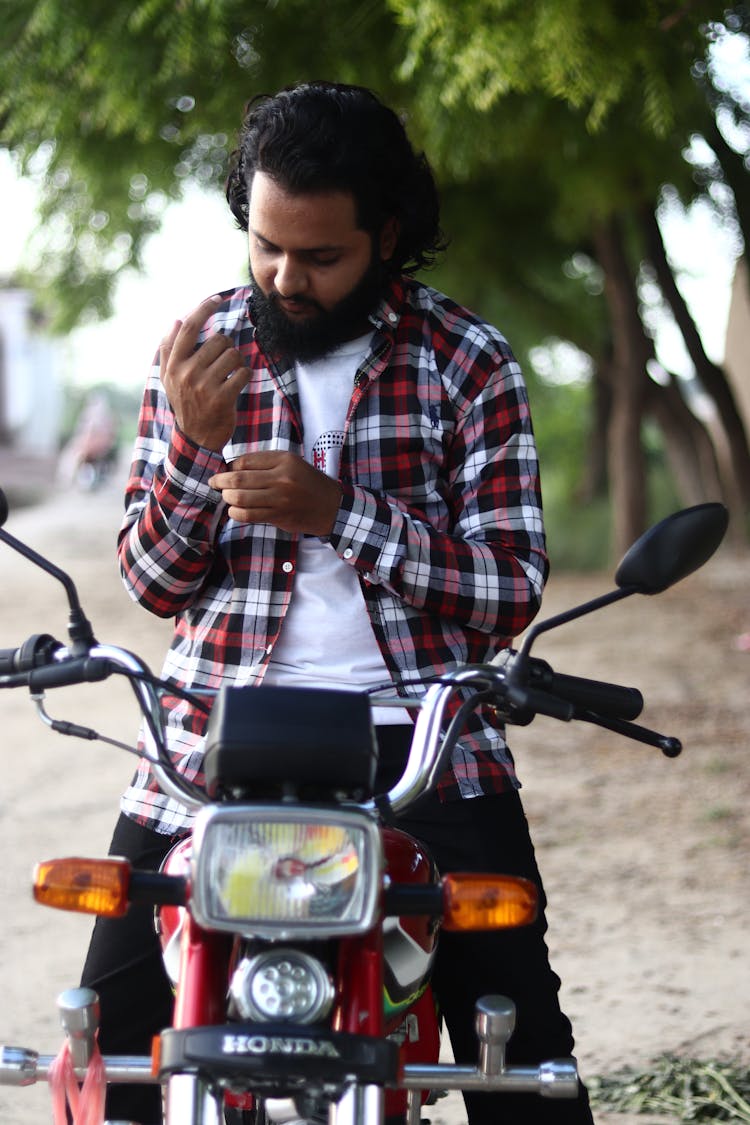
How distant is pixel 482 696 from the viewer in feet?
6.13

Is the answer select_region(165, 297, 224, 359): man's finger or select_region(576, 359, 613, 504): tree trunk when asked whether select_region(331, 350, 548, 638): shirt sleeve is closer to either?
select_region(165, 297, 224, 359): man's finger

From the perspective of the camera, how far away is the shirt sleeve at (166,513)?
2.17 metres

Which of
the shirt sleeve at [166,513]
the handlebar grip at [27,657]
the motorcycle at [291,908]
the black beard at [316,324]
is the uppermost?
the black beard at [316,324]

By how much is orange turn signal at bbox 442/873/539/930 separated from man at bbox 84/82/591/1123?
1.72 feet

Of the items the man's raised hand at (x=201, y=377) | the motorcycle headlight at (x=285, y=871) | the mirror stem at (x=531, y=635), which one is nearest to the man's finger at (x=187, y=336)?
the man's raised hand at (x=201, y=377)

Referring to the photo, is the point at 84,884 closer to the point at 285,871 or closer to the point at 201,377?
the point at 285,871

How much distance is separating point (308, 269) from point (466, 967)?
1.14 metres

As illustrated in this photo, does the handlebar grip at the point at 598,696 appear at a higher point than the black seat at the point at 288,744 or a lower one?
higher

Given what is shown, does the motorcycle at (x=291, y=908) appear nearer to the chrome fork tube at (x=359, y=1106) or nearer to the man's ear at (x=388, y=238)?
the chrome fork tube at (x=359, y=1106)

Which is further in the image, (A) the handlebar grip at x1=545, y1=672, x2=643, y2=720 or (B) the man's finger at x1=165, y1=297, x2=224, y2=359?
(B) the man's finger at x1=165, y1=297, x2=224, y2=359

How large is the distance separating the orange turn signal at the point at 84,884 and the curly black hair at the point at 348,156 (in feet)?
3.79

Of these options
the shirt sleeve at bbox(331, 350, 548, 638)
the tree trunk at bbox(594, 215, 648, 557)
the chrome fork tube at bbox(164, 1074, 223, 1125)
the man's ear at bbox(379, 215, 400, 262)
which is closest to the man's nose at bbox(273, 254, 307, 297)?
the man's ear at bbox(379, 215, 400, 262)

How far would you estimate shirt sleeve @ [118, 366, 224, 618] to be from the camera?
2.17m

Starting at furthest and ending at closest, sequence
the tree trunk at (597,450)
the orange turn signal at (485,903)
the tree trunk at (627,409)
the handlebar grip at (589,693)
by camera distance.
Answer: the tree trunk at (597,450)
the tree trunk at (627,409)
the handlebar grip at (589,693)
the orange turn signal at (485,903)
